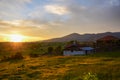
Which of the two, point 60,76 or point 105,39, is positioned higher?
point 105,39

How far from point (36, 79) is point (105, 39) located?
2200 inches

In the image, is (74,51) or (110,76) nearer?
(110,76)

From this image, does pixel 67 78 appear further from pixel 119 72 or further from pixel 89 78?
pixel 89 78

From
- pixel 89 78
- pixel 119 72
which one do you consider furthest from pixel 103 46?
pixel 89 78

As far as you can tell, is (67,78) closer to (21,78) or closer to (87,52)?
(21,78)

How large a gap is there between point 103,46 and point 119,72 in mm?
45698

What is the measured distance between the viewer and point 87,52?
279 feet

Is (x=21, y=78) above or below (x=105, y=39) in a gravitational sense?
below

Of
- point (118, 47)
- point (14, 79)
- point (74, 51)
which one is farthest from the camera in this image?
point (74, 51)

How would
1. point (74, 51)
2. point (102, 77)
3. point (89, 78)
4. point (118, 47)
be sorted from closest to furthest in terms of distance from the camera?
1. point (89, 78)
2. point (102, 77)
3. point (118, 47)
4. point (74, 51)

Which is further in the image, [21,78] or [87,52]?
[87,52]

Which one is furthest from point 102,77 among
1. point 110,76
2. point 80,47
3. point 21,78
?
point 80,47

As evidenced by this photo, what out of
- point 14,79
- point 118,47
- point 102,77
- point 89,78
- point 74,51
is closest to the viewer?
point 89,78

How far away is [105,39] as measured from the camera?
89.1 meters
